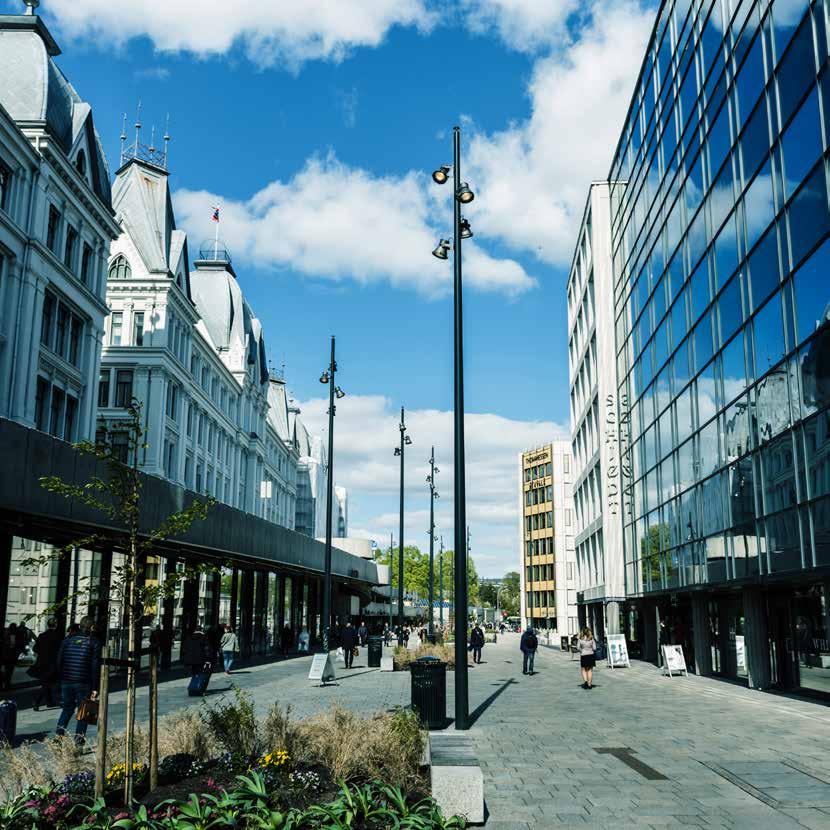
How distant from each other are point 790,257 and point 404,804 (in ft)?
51.0

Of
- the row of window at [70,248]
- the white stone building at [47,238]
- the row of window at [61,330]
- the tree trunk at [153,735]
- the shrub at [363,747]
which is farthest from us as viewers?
the row of window at [70,248]

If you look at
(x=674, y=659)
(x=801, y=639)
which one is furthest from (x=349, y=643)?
(x=801, y=639)

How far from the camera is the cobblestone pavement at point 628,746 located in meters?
9.05

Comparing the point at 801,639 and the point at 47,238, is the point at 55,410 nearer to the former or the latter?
the point at 47,238

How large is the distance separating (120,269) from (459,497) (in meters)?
42.1

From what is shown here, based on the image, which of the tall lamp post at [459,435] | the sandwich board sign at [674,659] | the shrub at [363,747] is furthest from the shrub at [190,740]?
the sandwich board sign at [674,659]

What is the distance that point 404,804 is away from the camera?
26.1ft

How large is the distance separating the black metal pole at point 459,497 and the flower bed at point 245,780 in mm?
3425

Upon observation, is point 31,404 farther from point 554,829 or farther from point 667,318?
point 554,829

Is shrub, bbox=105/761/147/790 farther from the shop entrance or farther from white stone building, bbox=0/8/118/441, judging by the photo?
white stone building, bbox=0/8/118/441

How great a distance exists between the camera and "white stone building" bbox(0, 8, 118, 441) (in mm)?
31562

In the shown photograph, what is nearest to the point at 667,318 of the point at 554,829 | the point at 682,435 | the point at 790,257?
the point at 682,435

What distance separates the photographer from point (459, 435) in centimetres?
1579

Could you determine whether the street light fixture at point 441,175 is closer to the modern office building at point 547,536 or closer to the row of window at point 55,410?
the row of window at point 55,410
